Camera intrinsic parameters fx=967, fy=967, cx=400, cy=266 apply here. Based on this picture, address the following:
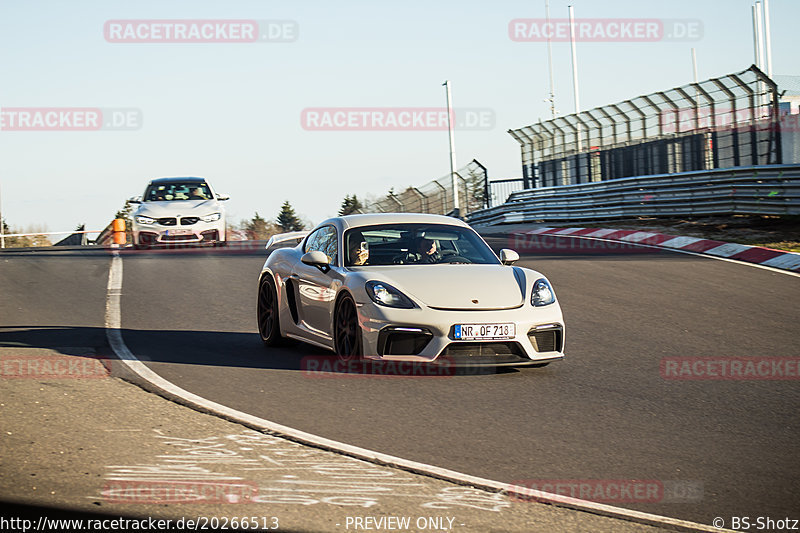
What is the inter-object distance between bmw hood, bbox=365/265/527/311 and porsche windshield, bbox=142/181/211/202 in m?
15.2

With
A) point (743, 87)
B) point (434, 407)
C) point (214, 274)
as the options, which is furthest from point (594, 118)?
point (434, 407)

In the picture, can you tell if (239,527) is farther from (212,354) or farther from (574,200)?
(574,200)

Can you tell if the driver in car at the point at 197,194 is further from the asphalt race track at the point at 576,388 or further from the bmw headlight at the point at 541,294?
the bmw headlight at the point at 541,294

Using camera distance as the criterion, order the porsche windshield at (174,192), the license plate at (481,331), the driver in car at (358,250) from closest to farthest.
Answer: the license plate at (481,331), the driver in car at (358,250), the porsche windshield at (174,192)

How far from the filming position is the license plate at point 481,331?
7.43m

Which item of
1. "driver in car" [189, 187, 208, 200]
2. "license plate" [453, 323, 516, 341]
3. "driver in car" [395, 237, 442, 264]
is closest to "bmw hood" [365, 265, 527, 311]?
"license plate" [453, 323, 516, 341]

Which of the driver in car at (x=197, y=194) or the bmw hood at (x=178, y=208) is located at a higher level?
the driver in car at (x=197, y=194)

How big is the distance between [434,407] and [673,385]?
1990 mm

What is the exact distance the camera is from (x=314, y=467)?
16.5 ft

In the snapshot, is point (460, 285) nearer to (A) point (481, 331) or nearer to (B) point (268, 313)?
(A) point (481, 331)

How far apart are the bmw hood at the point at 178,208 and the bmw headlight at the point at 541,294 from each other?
15067mm

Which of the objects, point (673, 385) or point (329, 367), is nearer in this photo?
point (673, 385)

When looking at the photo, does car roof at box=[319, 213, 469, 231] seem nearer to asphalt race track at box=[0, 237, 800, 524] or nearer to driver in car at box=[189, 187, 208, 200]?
asphalt race track at box=[0, 237, 800, 524]

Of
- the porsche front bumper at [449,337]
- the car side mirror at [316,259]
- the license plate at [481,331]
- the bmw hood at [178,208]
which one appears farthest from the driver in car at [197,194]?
the license plate at [481,331]
